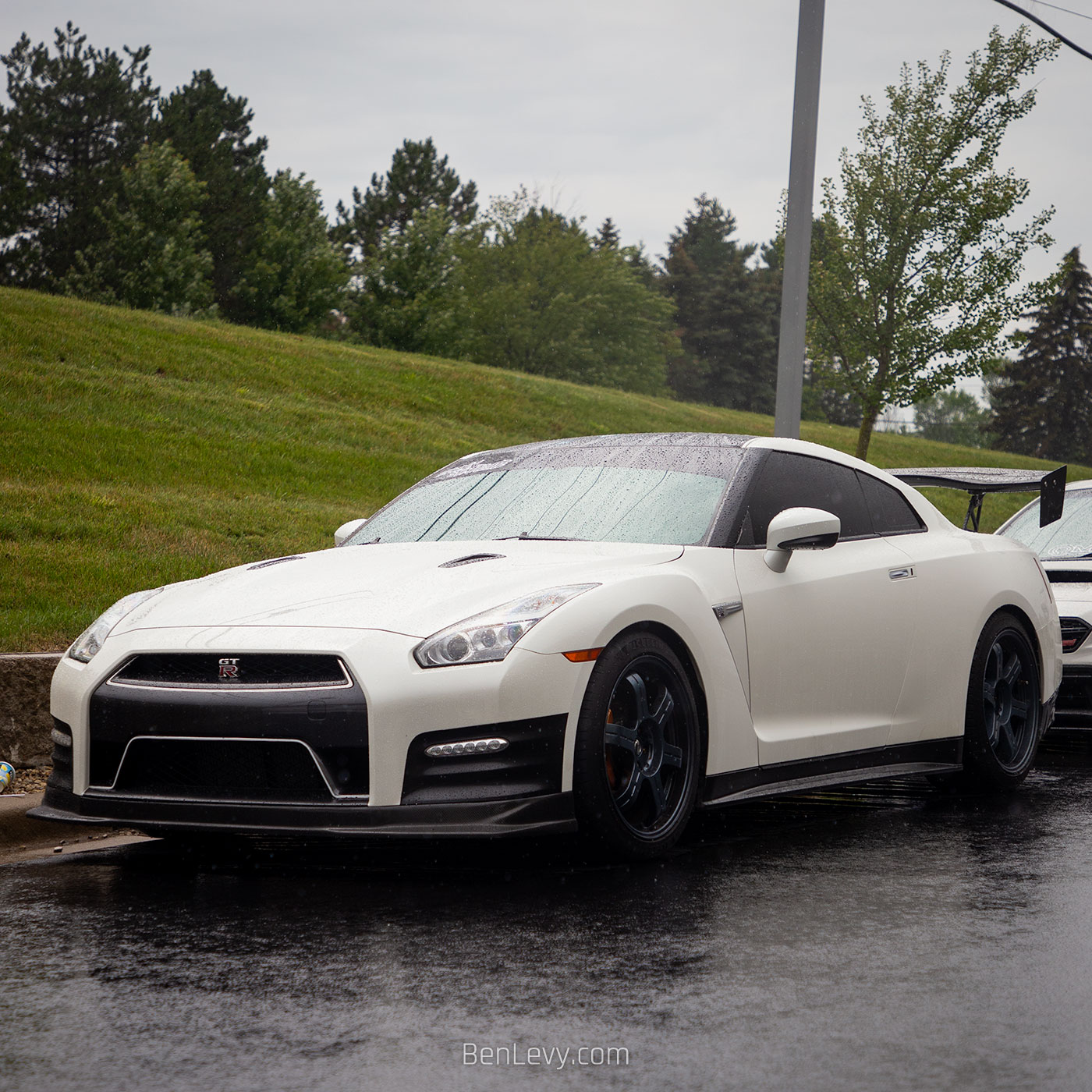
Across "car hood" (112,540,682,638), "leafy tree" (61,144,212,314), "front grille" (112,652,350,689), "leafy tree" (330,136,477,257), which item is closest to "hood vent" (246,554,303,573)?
"car hood" (112,540,682,638)

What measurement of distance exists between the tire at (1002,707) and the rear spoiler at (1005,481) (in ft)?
4.78

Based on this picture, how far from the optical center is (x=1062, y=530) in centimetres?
1029

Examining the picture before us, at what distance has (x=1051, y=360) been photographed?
86.0m

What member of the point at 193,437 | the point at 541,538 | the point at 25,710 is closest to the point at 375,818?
the point at 541,538

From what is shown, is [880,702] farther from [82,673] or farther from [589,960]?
[82,673]

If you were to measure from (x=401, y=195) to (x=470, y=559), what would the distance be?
76.2m

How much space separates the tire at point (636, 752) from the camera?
16.2ft

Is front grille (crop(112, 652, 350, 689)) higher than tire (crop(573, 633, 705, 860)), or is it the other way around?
front grille (crop(112, 652, 350, 689))

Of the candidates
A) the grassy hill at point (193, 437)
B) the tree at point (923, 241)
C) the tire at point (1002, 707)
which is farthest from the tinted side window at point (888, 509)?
the tree at point (923, 241)

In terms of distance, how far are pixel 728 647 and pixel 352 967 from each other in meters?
2.05

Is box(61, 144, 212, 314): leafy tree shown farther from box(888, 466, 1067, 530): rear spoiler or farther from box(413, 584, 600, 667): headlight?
box(413, 584, 600, 667): headlight

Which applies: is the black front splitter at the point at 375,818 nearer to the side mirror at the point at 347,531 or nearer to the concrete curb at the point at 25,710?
the side mirror at the point at 347,531

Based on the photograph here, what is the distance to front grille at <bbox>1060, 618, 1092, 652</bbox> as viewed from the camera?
28.8ft

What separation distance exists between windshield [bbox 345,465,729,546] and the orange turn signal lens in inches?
37.0
